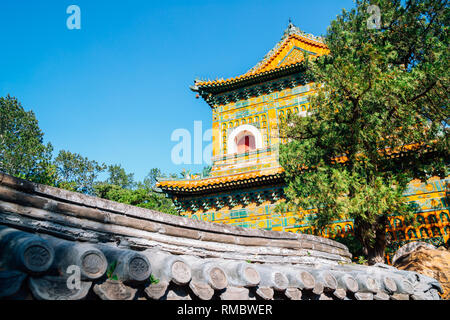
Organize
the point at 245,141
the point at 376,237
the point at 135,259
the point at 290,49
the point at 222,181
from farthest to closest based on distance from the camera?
the point at 290,49
the point at 245,141
the point at 222,181
the point at 376,237
the point at 135,259

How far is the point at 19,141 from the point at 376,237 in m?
26.6

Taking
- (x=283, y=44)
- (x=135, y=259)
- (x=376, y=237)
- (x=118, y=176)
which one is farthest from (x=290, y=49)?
(x=118, y=176)

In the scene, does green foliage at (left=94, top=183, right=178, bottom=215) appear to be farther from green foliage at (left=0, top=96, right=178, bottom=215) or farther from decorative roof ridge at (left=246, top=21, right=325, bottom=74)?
decorative roof ridge at (left=246, top=21, right=325, bottom=74)

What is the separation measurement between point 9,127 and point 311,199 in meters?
27.3

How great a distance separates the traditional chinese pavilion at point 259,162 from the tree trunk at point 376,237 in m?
1.71

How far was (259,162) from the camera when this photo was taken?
11.8 meters

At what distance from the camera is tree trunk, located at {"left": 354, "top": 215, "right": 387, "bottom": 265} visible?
6.97 metres

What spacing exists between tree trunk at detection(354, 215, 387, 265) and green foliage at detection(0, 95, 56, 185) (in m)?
22.3

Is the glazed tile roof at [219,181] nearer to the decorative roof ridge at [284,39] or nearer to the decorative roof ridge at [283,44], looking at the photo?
the decorative roof ridge at [283,44]

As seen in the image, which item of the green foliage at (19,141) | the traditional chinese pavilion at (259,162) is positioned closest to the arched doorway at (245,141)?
the traditional chinese pavilion at (259,162)

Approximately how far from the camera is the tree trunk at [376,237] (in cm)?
697

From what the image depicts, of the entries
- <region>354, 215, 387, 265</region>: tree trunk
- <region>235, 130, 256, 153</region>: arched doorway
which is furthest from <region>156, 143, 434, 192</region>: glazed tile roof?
<region>354, 215, 387, 265</region>: tree trunk

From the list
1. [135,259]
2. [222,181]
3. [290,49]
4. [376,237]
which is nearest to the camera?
[135,259]

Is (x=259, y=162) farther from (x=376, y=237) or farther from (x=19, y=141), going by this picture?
(x=19, y=141)
